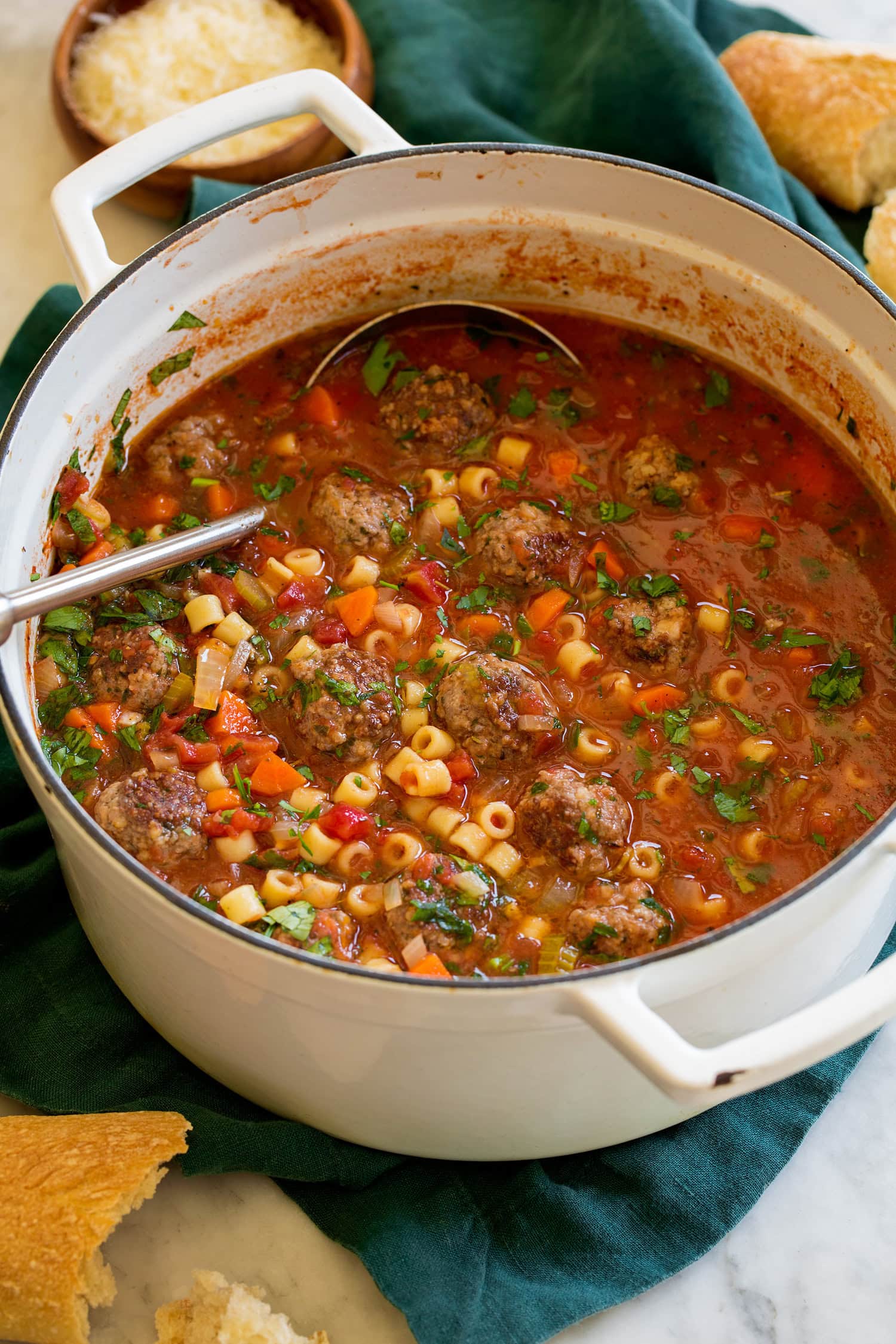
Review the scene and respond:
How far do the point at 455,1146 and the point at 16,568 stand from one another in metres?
1.79

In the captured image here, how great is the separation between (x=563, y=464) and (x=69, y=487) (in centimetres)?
146

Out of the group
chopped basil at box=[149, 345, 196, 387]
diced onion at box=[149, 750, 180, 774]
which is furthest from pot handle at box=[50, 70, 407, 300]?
diced onion at box=[149, 750, 180, 774]

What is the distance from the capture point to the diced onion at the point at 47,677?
11.7 ft

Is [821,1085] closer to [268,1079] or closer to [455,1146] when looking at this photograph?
[455,1146]

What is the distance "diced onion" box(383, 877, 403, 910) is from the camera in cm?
321

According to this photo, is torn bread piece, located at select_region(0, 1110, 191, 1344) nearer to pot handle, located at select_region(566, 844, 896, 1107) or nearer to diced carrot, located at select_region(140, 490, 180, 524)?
pot handle, located at select_region(566, 844, 896, 1107)

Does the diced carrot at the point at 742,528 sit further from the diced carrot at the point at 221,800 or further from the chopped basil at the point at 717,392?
the diced carrot at the point at 221,800

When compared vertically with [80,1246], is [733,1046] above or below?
above

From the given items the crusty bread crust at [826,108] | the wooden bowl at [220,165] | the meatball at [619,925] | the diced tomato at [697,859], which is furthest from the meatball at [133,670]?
the crusty bread crust at [826,108]

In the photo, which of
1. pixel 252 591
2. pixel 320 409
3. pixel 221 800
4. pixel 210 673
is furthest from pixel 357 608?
pixel 320 409

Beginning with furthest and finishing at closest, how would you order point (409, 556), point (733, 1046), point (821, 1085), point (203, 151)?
1. point (203, 151)
2. point (409, 556)
3. point (821, 1085)
4. point (733, 1046)

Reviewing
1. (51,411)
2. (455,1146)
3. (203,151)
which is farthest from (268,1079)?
(203,151)

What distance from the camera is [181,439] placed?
13.3 feet

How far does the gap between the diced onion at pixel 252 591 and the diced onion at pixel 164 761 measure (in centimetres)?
53
